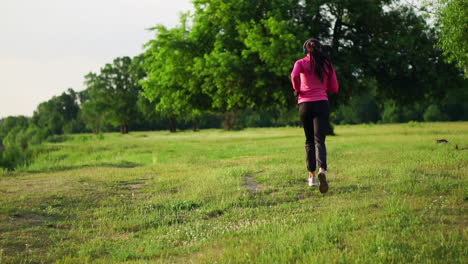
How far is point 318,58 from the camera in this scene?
7.46m

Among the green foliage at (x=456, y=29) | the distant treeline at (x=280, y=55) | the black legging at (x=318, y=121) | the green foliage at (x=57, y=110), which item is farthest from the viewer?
the green foliage at (x=57, y=110)

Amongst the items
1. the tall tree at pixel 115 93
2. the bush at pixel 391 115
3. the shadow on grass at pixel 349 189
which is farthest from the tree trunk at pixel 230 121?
the shadow on grass at pixel 349 189

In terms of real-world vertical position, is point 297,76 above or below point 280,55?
below

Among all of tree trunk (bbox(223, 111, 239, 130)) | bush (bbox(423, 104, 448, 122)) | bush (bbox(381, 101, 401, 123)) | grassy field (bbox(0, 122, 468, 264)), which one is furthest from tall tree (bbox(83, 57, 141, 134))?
grassy field (bbox(0, 122, 468, 264))

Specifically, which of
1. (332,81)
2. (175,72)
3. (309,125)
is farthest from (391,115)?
(309,125)

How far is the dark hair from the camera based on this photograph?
7430 millimetres

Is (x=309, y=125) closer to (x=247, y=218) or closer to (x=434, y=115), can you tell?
(x=247, y=218)

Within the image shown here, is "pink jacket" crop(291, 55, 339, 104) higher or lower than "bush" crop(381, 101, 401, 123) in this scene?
higher

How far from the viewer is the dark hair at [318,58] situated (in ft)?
24.4

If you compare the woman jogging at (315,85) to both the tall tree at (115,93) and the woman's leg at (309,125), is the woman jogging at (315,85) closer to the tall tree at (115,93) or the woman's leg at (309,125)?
the woman's leg at (309,125)

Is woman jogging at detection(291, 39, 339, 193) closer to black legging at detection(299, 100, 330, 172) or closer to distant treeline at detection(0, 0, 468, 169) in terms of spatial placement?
black legging at detection(299, 100, 330, 172)

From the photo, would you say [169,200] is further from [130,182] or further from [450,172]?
[450,172]

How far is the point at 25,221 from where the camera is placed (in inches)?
244

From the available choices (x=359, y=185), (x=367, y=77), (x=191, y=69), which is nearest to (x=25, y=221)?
(x=359, y=185)
